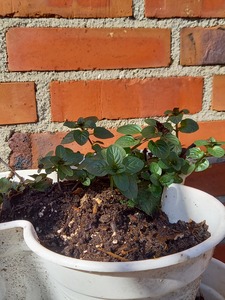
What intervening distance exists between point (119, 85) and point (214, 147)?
22cm

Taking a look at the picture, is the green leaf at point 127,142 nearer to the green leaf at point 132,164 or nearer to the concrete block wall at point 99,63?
the green leaf at point 132,164

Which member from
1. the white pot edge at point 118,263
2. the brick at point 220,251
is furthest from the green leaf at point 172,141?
the brick at point 220,251

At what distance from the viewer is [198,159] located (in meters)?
0.56

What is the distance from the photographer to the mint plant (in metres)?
0.49

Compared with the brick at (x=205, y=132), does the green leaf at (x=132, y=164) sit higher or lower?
higher

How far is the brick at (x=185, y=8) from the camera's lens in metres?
0.69

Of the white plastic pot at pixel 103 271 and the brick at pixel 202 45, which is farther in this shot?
the brick at pixel 202 45

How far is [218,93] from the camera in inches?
Result: 29.9

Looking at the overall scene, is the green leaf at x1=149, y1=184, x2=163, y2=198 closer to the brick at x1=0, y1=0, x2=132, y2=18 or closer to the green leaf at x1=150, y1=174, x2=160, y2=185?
the green leaf at x1=150, y1=174, x2=160, y2=185

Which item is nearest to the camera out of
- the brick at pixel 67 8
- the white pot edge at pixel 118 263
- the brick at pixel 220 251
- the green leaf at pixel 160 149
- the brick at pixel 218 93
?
the white pot edge at pixel 118 263

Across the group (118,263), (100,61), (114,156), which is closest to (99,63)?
(100,61)

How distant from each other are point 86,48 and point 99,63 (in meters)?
0.03

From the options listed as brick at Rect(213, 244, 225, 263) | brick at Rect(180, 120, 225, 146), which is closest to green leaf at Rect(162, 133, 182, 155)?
brick at Rect(180, 120, 225, 146)

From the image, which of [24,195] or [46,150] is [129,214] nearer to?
[24,195]
